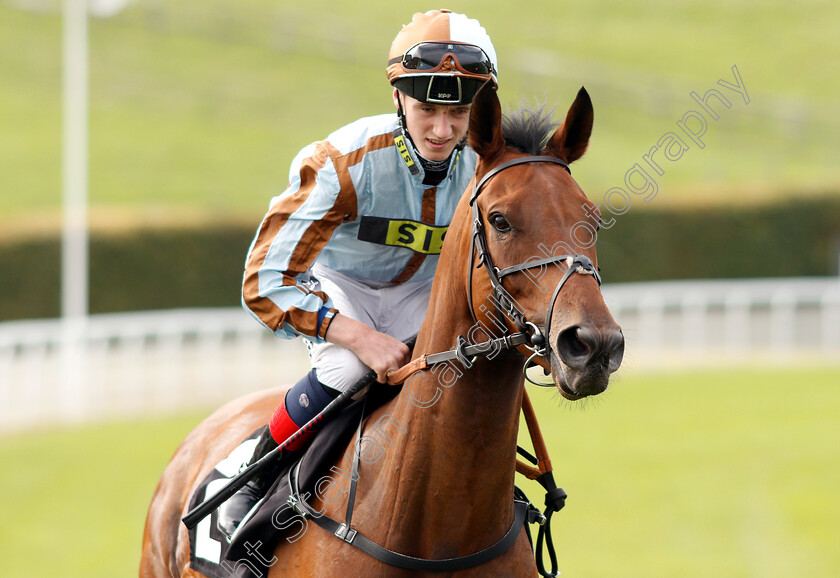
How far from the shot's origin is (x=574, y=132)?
9.80 ft

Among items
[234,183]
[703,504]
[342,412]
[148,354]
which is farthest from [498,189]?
[234,183]

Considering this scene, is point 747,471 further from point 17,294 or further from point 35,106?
point 35,106

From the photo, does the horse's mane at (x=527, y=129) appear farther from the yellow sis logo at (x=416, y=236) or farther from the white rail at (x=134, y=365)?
the white rail at (x=134, y=365)

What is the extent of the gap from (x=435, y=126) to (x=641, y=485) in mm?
7619

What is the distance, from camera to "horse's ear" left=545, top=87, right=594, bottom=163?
2.94 m

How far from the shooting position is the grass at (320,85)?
2938 centimetres

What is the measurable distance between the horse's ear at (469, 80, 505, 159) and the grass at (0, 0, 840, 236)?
74.6 ft

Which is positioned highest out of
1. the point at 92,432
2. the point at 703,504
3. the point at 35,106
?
the point at 35,106

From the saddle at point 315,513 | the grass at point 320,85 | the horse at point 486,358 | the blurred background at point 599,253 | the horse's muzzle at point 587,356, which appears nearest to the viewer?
the horse's muzzle at point 587,356

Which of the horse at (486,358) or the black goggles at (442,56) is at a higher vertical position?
the black goggles at (442,56)

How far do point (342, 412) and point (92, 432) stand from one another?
1001 cm

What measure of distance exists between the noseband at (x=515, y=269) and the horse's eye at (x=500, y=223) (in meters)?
0.07

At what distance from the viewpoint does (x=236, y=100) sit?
33562 mm

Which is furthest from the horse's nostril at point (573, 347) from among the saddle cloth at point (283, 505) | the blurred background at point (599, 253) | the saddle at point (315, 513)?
the saddle cloth at point (283, 505)
